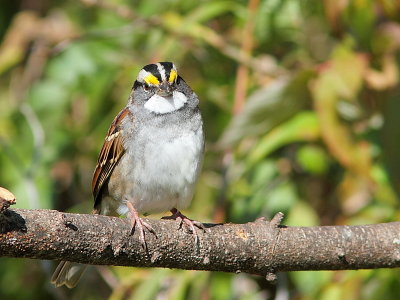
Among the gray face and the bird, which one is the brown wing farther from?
the gray face

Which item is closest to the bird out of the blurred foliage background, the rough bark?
the blurred foliage background

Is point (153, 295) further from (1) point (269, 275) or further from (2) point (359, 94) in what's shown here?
(2) point (359, 94)

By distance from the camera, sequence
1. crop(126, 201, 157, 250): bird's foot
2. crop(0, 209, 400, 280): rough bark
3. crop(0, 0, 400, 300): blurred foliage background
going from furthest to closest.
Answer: crop(0, 0, 400, 300): blurred foliage background → crop(126, 201, 157, 250): bird's foot → crop(0, 209, 400, 280): rough bark

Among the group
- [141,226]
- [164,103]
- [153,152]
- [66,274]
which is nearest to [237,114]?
[164,103]

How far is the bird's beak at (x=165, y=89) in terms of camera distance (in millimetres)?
3344

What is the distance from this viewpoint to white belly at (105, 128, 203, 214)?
321 centimetres

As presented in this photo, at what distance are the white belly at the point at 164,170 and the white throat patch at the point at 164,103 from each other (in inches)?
5.3

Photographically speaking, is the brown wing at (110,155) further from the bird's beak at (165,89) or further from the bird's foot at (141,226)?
the bird's foot at (141,226)

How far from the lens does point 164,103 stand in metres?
3.40

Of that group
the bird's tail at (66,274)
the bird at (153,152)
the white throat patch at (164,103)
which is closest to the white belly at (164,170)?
the bird at (153,152)

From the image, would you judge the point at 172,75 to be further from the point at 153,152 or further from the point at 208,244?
the point at 208,244

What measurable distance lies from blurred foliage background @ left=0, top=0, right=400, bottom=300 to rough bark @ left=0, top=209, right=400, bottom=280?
0.34 m

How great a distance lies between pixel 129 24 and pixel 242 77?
704 millimetres

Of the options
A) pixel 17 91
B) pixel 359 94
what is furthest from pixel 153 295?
pixel 17 91
